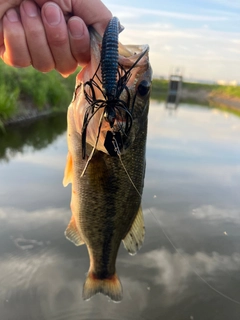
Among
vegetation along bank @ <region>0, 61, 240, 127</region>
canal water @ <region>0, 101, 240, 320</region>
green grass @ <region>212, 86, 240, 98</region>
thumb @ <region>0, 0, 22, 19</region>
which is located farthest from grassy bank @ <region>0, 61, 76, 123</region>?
green grass @ <region>212, 86, 240, 98</region>

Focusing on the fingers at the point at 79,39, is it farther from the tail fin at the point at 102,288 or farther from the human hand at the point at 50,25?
the tail fin at the point at 102,288

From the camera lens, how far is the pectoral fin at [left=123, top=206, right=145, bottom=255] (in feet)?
7.63

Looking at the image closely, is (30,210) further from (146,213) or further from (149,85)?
(149,85)

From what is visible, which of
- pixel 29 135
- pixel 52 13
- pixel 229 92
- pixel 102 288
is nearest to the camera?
pixel 52 13

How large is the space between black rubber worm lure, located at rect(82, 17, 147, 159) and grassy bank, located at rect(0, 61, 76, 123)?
11337 mm

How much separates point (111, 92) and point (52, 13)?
1.81 feet

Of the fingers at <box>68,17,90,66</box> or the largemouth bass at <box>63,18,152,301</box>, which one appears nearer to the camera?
the largemouth bass at <box>63,18,152,301</box>

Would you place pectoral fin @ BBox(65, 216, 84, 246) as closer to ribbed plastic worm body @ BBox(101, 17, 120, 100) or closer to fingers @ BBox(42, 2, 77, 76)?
fingers @ BBox(42, 2, 77, 76)

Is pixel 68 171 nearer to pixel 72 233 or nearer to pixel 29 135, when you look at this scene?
pixel 72 233

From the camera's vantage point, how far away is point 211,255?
5.17 m

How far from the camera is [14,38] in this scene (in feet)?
5.80

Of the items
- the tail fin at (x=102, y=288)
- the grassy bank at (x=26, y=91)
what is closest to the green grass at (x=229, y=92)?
the grassy bank at (x=26, y=91)

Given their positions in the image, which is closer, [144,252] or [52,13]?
[52,13]

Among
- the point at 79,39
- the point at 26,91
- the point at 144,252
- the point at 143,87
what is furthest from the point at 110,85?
the point at 26,91
